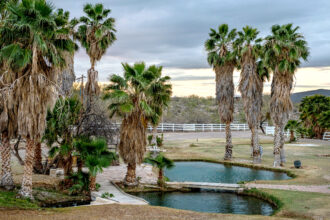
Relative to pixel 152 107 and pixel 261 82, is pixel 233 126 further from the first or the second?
pixel 152 107

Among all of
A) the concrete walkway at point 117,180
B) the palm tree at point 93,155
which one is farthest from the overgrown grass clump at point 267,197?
the palm tree at point 93,155

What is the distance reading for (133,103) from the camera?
18828 mm

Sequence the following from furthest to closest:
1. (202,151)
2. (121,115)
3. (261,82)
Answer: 1. (202,151)
2. (261,82)
3. (121,115)

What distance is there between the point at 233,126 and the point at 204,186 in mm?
45974

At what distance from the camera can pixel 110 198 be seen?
1596cm

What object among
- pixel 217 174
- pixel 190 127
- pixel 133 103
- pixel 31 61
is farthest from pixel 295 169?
pixel 190 127

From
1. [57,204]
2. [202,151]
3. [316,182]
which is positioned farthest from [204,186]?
[202,151]

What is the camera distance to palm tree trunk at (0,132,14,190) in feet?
50.3

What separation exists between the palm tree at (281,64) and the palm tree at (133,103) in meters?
10.8

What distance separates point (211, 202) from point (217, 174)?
25.1 feet

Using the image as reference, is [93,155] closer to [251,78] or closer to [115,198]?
[115,198]

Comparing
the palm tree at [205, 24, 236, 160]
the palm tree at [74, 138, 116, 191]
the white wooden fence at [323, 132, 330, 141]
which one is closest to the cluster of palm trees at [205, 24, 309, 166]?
the palm tree at [205, 24, 236, 160]

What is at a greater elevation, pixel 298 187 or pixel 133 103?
pixel 133 103

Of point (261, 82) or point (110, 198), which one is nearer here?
point (110, 198)
